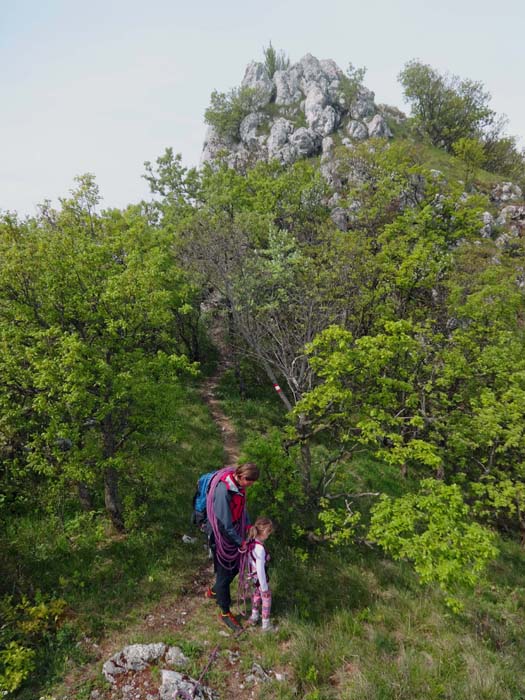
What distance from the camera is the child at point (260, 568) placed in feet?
21.1

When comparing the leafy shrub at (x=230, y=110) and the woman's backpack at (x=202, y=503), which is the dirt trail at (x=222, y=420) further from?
the leafy shrub at (x=230, y=110)

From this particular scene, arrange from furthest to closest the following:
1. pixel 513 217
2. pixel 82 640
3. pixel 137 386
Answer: pixel 513 217 < pixel 137 386 < pixel 82 640

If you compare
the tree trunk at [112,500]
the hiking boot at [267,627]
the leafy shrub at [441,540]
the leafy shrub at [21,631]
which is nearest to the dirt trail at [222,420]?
the tree trunk at [112,500]

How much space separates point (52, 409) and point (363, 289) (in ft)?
42.0

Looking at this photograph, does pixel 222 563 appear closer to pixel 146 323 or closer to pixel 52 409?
pixel 52 409

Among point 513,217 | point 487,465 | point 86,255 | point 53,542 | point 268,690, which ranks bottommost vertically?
point 487,465

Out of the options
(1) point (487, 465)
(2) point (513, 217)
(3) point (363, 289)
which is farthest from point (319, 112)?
(1) point (487, 465)

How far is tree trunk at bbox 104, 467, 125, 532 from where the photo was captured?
933 centimetres

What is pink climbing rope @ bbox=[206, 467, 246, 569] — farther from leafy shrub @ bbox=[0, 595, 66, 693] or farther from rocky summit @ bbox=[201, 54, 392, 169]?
rocky summit @ bbox=[201, 54, 392, 169]

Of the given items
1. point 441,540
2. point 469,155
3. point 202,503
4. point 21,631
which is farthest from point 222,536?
point 469,155

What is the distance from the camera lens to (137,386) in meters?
8.30

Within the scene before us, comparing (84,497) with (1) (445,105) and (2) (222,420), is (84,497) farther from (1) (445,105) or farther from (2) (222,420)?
(1) (445,105)

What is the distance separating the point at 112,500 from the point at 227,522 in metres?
4.73

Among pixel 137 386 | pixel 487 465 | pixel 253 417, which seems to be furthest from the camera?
pixel 253 417
